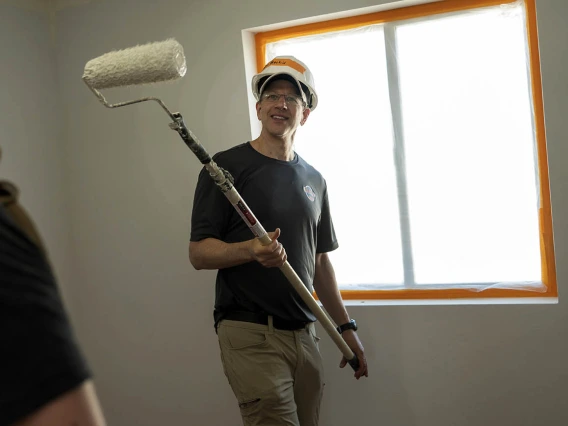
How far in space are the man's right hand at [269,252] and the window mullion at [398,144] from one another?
933 mm

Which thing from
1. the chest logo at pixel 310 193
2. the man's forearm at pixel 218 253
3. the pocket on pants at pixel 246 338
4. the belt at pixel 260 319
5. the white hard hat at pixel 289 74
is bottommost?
the pocket on pants at pixel 246 338

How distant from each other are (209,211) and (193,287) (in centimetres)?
95

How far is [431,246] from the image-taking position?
8.39 feet

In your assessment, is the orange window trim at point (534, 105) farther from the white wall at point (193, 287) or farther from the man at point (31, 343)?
the man at point (31, 343)

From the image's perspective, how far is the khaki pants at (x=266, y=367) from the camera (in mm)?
1897

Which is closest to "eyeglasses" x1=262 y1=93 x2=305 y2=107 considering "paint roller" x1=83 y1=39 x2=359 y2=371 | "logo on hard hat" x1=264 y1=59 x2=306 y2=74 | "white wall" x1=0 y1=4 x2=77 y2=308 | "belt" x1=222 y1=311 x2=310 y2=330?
"logo on hard hat" x1=264 y1=59 x2=306 y2=74

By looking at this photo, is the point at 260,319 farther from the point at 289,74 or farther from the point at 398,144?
the point at 398,144

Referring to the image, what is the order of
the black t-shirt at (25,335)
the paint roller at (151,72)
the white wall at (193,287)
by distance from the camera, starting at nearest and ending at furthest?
the black t-shirt at (25,335) < the paint roller at (151,72) < the white wall at (193,287)

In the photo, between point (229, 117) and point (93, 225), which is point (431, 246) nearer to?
point (229, 117)

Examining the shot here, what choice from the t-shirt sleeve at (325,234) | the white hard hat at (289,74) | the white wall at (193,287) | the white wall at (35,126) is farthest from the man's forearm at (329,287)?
the white wall at (35,126)

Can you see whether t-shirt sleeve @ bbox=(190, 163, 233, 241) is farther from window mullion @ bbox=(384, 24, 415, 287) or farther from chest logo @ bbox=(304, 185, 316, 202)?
window mullion @ bbox=(384, 24, 415, 287)

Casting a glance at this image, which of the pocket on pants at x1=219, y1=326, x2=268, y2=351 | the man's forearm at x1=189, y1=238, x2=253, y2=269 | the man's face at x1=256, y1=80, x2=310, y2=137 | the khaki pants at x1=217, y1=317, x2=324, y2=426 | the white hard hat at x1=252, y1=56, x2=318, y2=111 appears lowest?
the khaki pants at x1=217, y1=317, x2=324, y2=426

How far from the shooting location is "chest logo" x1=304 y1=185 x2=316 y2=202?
208cm

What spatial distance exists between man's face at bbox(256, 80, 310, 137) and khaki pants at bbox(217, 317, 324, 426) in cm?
59
